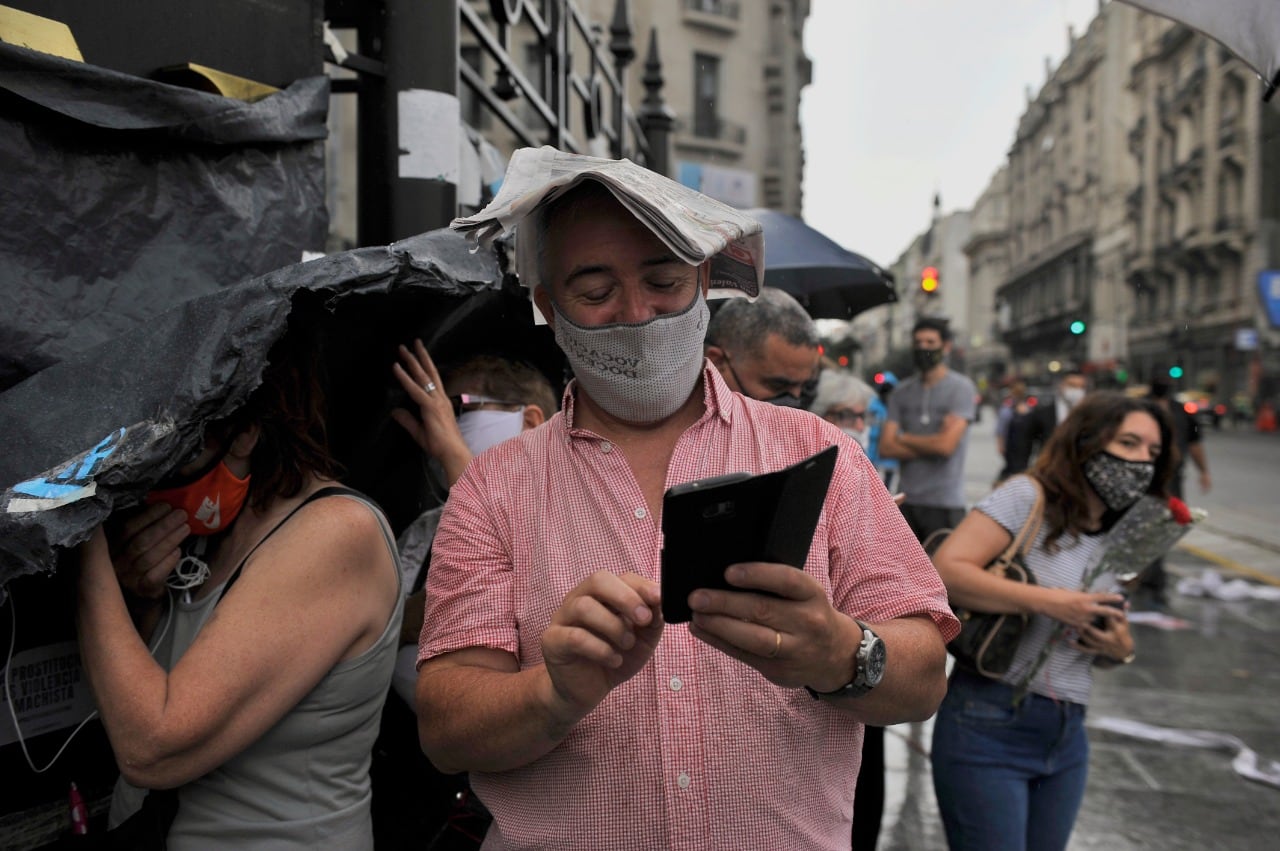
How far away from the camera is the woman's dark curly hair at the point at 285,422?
185 centimetres

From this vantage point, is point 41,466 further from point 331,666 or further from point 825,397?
point 825,397

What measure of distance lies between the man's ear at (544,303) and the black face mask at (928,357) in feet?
18.8

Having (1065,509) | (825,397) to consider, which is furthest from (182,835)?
(825,397)

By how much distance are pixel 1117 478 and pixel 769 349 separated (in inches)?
44.9

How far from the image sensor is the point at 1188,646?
23.9ft

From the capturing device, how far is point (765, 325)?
320 cm

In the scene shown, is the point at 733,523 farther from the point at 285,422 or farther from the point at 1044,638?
the point at 1044,638

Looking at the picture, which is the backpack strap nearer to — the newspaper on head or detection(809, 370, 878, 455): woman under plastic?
the newspaper on head

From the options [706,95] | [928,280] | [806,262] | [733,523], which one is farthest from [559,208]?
[706,95]

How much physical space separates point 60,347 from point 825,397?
3.42 m

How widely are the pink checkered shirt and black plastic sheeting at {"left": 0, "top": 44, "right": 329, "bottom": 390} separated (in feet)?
2.77

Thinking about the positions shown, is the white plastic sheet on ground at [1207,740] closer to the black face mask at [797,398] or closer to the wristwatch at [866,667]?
the black face mask at [797,398]

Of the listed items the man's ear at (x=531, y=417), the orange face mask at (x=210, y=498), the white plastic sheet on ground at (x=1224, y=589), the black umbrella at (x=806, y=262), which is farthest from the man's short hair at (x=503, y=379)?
the white plastic sheet on ground at (x=1224, y=589)

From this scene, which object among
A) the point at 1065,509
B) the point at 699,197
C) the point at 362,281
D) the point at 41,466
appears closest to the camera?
the point at 41,466
